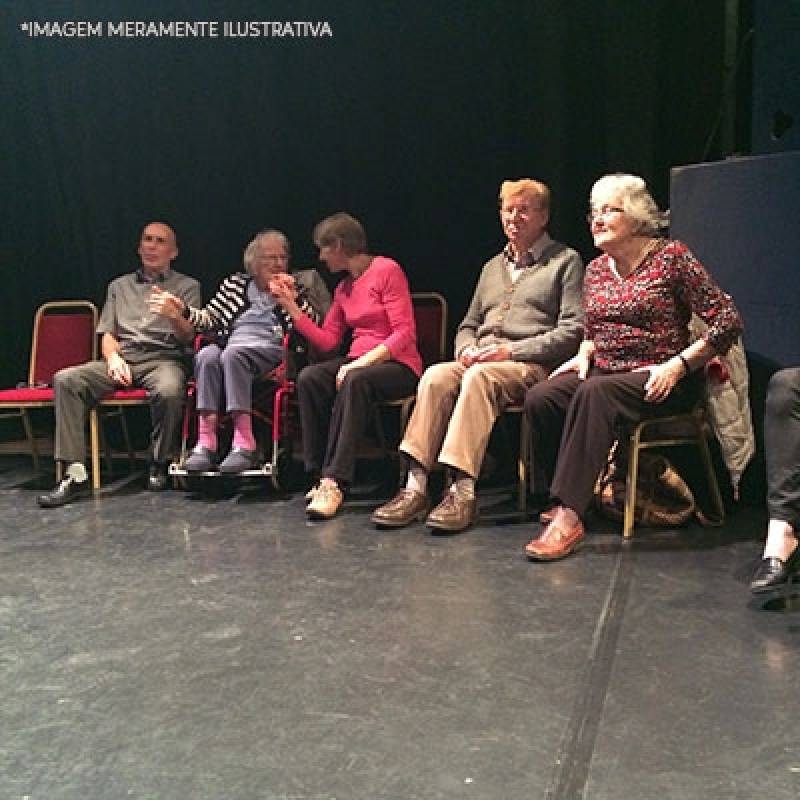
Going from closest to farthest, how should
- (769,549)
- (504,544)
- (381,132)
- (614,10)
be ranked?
(769,549), (504,544), (614,10), (381,132)

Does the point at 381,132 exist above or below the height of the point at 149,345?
above

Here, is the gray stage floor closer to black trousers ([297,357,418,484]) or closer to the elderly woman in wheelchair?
black trousers ([297,357,418,484])

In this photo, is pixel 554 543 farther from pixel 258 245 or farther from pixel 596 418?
pixel 258 245

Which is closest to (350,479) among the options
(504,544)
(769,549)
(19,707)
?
(504,544)

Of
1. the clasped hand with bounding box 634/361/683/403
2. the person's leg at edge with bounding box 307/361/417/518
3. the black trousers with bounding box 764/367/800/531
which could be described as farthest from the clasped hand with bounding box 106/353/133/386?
the black trousers with bounding box 764/367/800/531

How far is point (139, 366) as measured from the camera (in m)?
4.61

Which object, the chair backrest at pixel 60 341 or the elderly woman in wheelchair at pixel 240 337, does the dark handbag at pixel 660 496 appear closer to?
the elderly woman in wheelchair at pixel 240 337

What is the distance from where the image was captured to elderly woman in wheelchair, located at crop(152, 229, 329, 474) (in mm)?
4297

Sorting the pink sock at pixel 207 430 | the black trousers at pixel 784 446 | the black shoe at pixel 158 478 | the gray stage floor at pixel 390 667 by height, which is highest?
the black trousers at pixel 784 446

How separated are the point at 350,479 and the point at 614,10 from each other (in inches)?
87.5

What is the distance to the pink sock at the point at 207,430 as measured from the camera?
4301 millimetres

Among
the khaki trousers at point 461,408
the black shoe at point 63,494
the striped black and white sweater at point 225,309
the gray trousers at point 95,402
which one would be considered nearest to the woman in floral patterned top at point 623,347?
the khaki trousers at point 461,408

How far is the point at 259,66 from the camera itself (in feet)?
15.9

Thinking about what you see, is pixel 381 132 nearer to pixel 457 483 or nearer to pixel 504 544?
pixel 457 483
